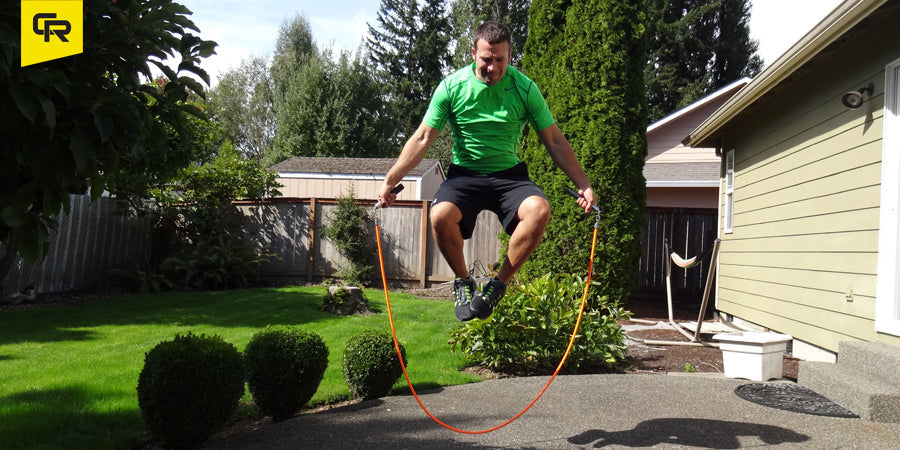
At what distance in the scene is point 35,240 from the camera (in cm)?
230

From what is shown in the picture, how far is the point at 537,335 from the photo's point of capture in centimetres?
581

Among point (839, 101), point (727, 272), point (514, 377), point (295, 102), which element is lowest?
point (514, 377)

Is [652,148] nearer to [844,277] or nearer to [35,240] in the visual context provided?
[844,277]

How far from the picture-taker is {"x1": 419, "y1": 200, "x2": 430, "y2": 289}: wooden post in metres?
12.1

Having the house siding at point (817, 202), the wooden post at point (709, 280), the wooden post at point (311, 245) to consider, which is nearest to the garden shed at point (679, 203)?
the house siding at point (817, 202)

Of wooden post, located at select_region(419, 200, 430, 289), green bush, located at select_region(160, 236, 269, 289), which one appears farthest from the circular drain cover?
green bush, located at select_region(160, 236, 269, 289)

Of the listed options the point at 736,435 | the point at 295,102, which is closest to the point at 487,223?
the point at 736,435

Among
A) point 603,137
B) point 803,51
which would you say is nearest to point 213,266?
point 603,137

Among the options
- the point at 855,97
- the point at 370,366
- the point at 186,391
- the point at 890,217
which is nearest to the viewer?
the point at 186,391

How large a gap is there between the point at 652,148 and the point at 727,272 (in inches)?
295

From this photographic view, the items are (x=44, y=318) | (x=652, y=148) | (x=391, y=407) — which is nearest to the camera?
(x=391, y=407)

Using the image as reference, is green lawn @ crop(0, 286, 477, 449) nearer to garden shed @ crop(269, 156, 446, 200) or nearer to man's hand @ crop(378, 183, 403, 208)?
man's hand @ crop(378, 183, 403, 208)

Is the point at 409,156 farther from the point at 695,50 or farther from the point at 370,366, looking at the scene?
the point at 695,50

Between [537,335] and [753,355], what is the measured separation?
1.89 m
